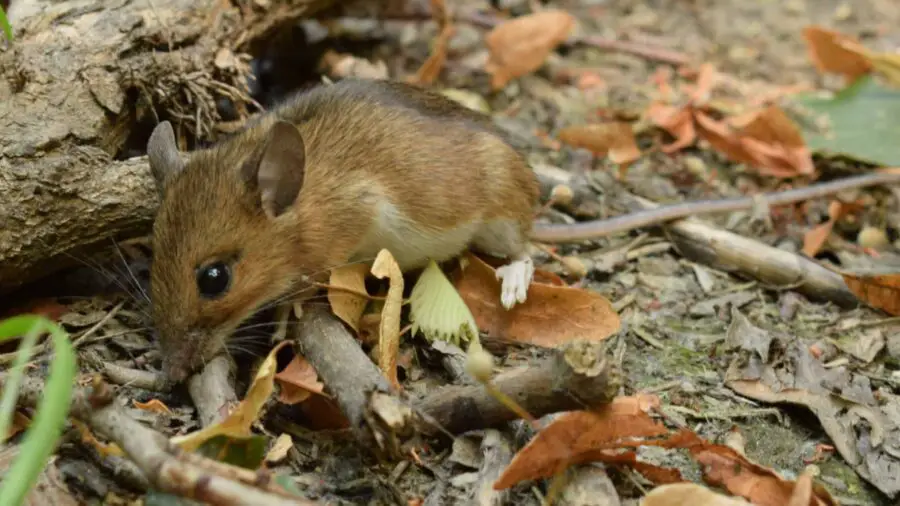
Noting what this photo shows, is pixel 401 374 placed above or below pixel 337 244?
below

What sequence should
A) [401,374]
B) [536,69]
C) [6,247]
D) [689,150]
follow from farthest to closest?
[536,69] < [689,150] < [401,374] < [6,247]

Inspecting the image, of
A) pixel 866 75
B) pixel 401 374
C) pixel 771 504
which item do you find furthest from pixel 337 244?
pixel 866 75

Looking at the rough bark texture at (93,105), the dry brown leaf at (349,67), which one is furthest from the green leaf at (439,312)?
the dry brown leaf at (349,67)

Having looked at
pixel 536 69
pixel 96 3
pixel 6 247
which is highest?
pixel 96 3

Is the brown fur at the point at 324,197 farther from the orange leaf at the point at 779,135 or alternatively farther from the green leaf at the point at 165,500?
the orange leaf at the point at 779,135

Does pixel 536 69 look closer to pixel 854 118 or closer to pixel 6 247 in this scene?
pixel 854 118

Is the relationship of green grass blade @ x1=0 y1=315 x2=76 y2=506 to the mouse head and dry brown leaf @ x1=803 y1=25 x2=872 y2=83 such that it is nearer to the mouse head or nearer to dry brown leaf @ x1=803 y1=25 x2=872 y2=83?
the mouse head
